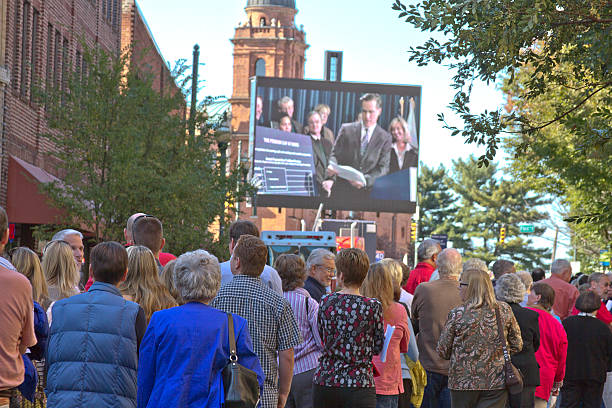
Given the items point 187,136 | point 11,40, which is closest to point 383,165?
point 187,136

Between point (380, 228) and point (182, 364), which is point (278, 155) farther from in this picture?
point (380, 228)

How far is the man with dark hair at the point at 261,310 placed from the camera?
22.6ft

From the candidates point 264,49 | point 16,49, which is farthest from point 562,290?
point 264,49

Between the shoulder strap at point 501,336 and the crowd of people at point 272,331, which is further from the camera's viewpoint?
the shoulder strap at point 501,336

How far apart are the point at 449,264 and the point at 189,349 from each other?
4.99m

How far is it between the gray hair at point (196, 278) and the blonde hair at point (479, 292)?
3316mm

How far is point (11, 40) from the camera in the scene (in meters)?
21.4

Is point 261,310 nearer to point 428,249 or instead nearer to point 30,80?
point 428,249

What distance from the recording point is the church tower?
100 metres

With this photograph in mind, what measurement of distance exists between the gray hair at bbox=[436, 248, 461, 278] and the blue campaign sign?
4168cm

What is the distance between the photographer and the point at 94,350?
19.9ft

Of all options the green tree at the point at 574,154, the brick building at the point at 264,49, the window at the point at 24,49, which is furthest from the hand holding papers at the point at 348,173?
the brick building at the point at 264,49

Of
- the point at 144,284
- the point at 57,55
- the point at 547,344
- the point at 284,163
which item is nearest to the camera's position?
the point at 144,284

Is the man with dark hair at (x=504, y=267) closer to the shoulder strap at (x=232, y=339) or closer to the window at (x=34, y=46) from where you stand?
the shoulder strap at (x=232, y=339)
